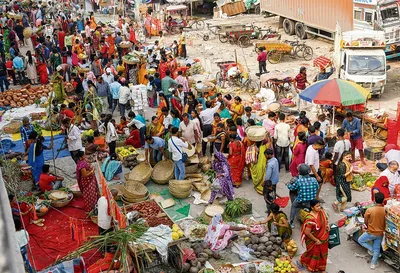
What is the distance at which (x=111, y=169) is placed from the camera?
1048cm

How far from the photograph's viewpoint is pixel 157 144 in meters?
10.2

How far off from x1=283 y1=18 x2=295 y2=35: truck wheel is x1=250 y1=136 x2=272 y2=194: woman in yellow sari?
15.8 metres

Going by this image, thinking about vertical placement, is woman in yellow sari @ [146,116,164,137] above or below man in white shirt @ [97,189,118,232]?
above

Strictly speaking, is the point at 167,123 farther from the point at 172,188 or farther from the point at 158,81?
the point at 158,81

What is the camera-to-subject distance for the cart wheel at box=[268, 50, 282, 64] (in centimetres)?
1942

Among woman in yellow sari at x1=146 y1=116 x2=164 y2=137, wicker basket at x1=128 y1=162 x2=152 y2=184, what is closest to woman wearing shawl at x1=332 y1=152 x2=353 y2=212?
wicker basket at x1=128 y1=162 x2=152 y2=184

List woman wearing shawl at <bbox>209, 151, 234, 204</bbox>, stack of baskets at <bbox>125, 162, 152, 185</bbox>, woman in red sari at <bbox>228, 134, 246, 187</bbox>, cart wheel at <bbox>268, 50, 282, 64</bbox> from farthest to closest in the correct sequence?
cart wheel at <bbox>268, 50, 282, 64</bbox> → stack of baskets at <bbox>125, 162, 152, 185</bbox> → woman in red sari at <bbox>228, 134, 246, 187</bbox> → woman wearing shawl at <bbox>209, 151, 234, 204</bbox>

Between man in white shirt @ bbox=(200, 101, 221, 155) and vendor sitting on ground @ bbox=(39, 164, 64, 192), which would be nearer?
vendor sitting on ground @ bbox=(39, 164, 64, 192)

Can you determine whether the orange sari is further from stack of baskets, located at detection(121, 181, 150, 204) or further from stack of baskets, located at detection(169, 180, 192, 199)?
stack of baskets, located at detection(121, 181, 150, 204)

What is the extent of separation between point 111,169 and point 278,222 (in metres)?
4.40

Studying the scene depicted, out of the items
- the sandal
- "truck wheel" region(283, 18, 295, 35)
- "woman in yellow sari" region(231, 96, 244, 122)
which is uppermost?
"truck wheel" region(283, 18, 295, 35)

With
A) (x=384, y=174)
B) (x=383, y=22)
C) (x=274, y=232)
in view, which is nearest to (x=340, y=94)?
(x=384, y=174)

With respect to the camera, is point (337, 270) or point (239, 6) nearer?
point (337, 270)

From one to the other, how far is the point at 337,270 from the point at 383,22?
39.7 ft
